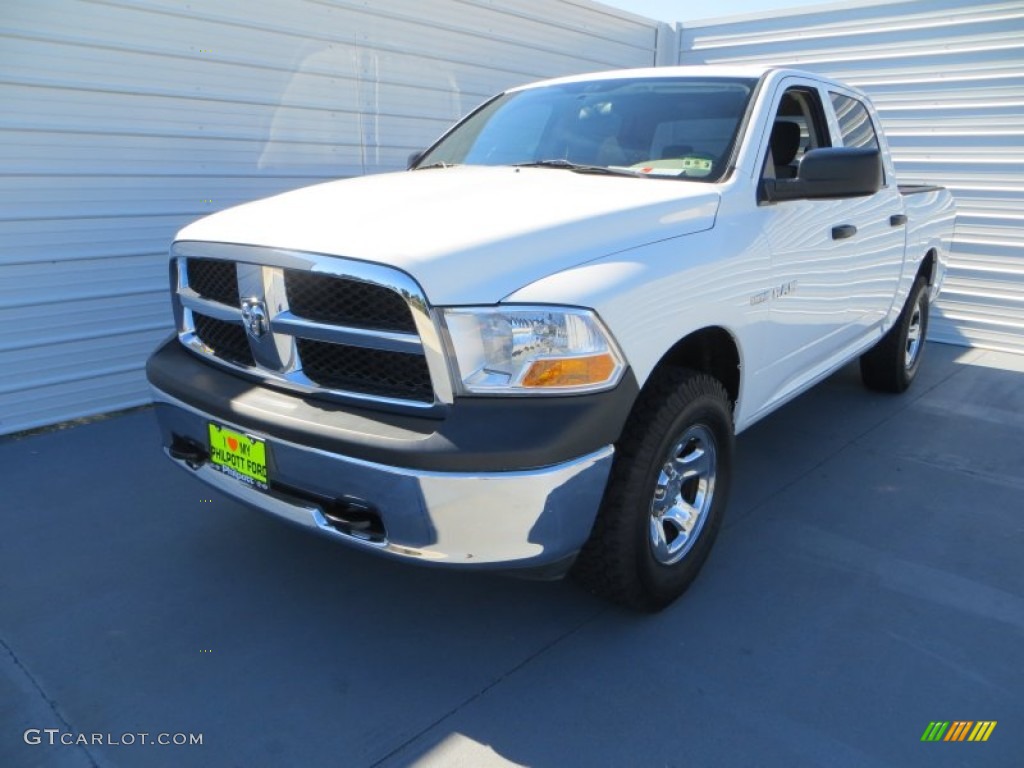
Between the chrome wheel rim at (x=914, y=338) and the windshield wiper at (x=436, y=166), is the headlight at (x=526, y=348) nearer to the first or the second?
the windshield wiper at (x=436, y=166)

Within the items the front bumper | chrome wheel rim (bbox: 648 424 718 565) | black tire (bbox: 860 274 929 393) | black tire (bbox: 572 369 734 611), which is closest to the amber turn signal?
the front bumper

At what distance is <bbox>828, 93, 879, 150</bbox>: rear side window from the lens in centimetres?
397

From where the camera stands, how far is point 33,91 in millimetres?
4145

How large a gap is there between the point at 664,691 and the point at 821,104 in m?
2.87

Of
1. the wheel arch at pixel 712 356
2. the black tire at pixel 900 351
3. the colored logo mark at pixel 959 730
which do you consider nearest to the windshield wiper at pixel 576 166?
the wheel arch at pixel 712 356

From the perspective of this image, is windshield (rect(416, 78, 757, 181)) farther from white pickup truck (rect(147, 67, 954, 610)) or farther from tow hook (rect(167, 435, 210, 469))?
tow hook (rect(167, 435, 210, 469))

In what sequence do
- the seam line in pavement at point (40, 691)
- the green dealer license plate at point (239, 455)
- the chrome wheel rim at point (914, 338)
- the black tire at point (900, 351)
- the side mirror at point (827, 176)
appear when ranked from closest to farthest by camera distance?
the seam line in pavement at point (40, 691) → the green dealer license plate at point (239, 455) → the side mirror at point (827, 176) → the black tire at point (900, 351) → the chrome wheel rim at point (914, 338)

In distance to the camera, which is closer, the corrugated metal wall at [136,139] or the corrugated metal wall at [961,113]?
the corrugated metal wall at [136,139]

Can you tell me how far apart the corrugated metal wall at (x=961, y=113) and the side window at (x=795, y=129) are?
384 centimetres

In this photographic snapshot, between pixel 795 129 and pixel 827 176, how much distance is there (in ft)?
2.72

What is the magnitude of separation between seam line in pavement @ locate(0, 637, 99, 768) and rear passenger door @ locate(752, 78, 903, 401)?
2554 millimetres

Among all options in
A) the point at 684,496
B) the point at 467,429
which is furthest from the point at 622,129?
the point at 467,429

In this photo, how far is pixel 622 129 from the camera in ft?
10.6

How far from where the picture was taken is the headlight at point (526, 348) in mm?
1952
